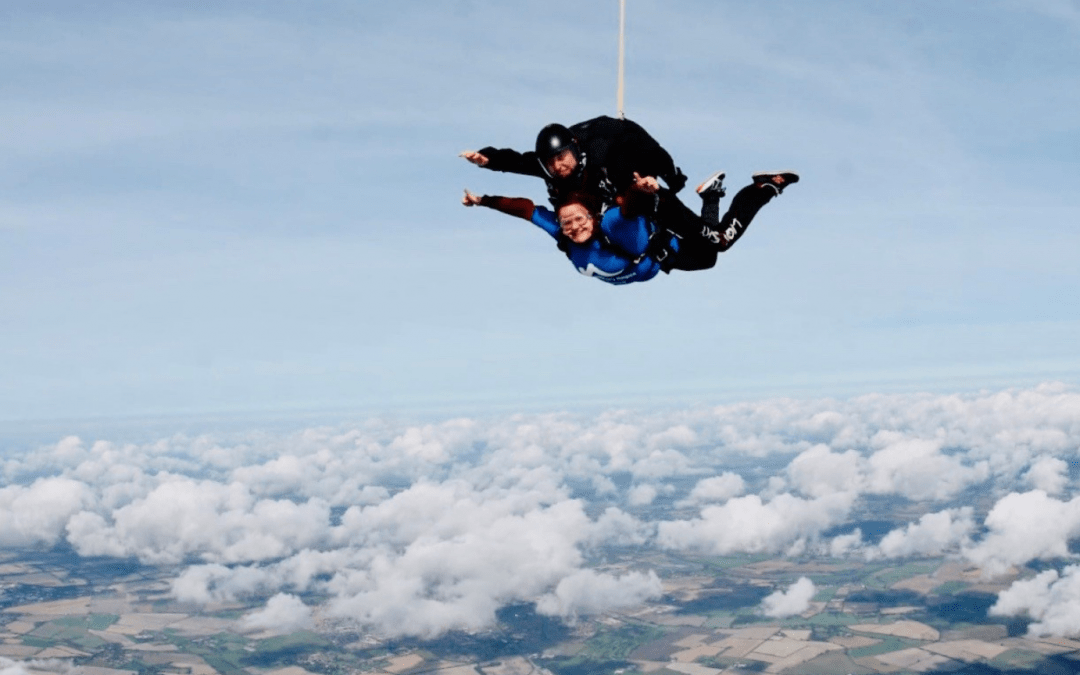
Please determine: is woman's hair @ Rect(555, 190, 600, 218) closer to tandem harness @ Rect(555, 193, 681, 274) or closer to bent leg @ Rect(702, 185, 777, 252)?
tandem harness @ Rect(555, 193, 681, 274)

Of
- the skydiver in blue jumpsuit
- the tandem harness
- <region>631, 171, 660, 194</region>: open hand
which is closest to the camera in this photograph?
<region>631, 171, 660, 194</region>: open hand

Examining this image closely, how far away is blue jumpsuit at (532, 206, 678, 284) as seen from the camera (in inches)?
402

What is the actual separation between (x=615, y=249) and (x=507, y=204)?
181 cm

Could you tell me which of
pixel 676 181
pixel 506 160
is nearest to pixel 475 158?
pixel 506 160

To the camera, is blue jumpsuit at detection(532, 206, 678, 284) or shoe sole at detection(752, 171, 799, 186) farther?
shoe sole at detection(752, 171, 799, 186)

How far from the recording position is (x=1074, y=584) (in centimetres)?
19250

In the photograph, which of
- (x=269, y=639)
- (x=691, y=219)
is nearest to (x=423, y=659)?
(x=269, y=639)

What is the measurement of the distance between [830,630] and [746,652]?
1027 inches

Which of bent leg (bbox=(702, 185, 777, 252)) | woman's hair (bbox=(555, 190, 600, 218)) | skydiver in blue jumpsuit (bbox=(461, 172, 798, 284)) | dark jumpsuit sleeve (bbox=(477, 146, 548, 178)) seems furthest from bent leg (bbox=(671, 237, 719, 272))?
dark jumpsuit sleeve (bbox=(477, 146, 548, 178))

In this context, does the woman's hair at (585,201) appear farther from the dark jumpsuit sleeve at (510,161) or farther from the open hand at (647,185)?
the open hand at (647,185)

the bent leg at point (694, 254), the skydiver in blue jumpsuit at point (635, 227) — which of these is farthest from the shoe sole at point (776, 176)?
the bent leg at point (694, 254)

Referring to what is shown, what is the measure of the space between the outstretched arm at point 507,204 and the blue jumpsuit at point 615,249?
115 millimetres

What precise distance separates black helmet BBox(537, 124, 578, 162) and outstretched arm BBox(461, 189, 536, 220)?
1419mm

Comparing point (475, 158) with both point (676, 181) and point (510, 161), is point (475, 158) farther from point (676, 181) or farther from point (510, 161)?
point (676, 181)
